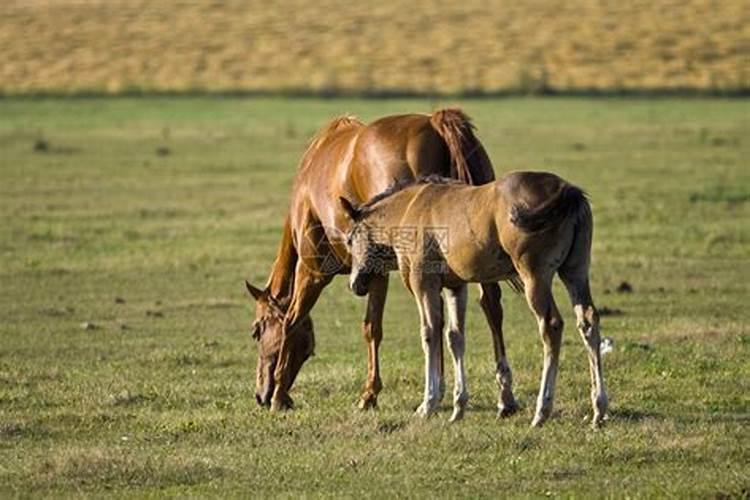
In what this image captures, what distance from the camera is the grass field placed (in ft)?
34.2

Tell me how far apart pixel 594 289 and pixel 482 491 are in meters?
11.4

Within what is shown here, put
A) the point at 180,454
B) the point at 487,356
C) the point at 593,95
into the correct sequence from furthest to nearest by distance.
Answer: the point at 593,95 < the point at 487,356 < the point at 180,454

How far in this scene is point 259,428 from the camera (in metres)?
12.1

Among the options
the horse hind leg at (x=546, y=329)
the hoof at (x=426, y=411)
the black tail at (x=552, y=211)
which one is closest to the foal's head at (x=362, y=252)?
the hoof at (x=426, y=411)

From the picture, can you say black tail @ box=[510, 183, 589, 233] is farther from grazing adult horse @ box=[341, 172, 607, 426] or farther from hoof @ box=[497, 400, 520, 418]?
hoof @ box=[497, 400, 520, 418]

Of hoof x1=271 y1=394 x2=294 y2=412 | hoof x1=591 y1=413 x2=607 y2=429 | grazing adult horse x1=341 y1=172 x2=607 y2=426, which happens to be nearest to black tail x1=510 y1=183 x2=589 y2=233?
grazing adult horse x1=341 y1=172 x2=607 y2=426

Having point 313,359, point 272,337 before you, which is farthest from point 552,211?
point 313,359

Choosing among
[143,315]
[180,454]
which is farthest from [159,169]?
[180,454]

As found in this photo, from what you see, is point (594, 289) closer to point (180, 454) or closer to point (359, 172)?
point (359, 172)

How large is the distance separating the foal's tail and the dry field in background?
51.6 meters

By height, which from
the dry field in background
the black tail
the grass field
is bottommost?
the dry field in background

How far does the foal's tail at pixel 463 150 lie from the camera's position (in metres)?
12.8

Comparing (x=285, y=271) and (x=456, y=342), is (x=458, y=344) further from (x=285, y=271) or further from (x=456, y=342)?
(x=285, y=271)

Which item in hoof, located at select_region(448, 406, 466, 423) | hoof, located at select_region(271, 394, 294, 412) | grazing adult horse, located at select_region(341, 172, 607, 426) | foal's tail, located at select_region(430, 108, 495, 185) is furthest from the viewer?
hoof, located at select_region(271, 394, 294, 412)
